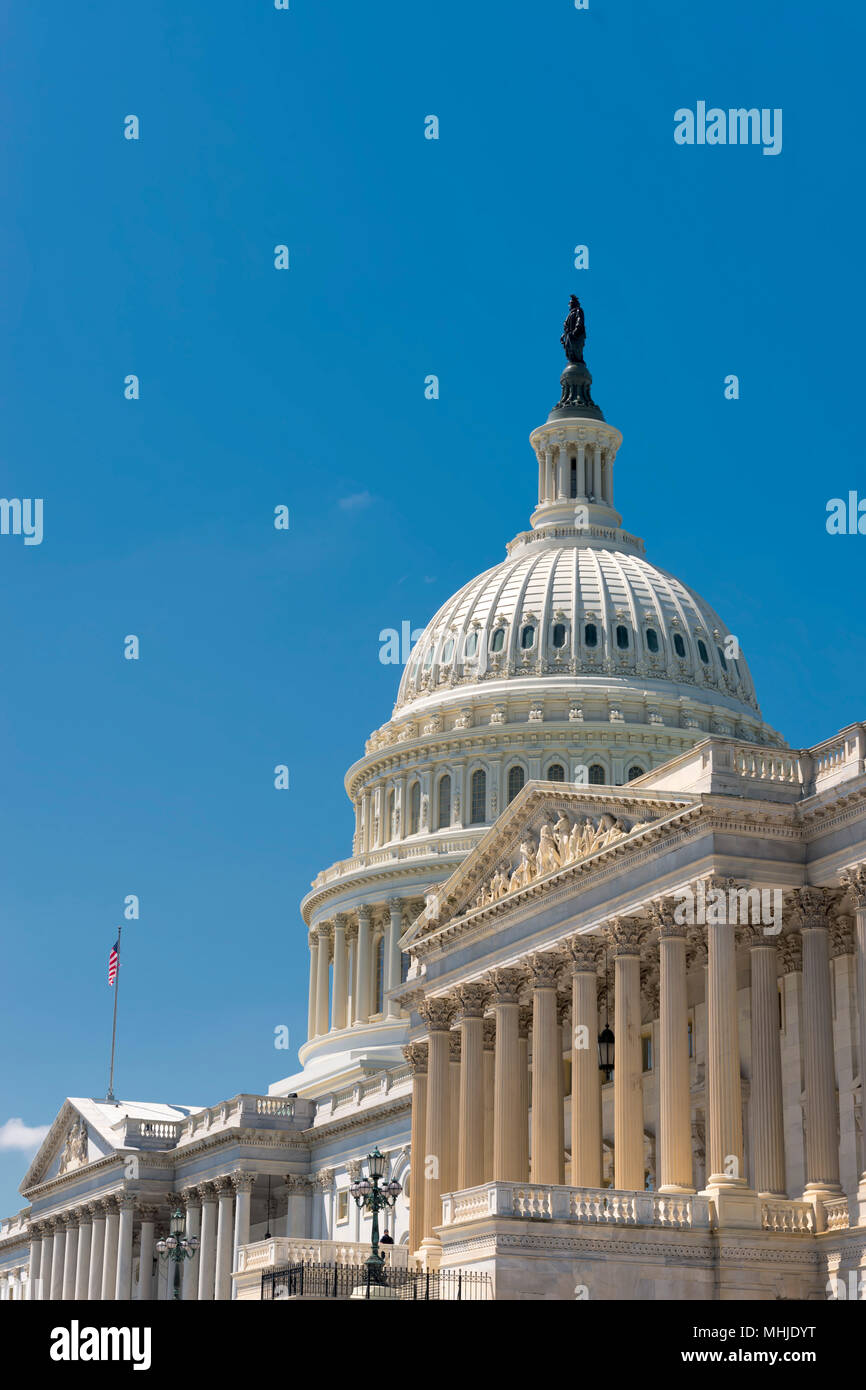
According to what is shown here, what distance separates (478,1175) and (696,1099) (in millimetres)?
7946

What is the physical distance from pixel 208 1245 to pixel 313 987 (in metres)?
23.4

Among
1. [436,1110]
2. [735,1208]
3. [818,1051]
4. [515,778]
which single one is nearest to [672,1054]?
[818,1051]

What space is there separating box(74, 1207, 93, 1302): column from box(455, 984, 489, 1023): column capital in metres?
54.3

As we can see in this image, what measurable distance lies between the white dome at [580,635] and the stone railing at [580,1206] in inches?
2462

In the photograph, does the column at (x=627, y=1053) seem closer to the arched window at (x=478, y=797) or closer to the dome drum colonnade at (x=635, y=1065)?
the dome drum colonnade at (x=635, y=1065)

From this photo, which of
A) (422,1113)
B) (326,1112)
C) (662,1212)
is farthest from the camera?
(326,1112)

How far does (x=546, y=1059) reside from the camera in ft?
204

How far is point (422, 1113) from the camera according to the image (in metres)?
71.8

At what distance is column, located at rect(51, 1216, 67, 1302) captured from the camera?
12012cm

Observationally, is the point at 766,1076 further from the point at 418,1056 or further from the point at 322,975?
the point at 322,975

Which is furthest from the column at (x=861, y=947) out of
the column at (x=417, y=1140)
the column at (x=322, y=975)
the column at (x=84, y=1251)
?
the column at (x=84, y=1251)

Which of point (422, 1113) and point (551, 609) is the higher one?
point (551, 609)
